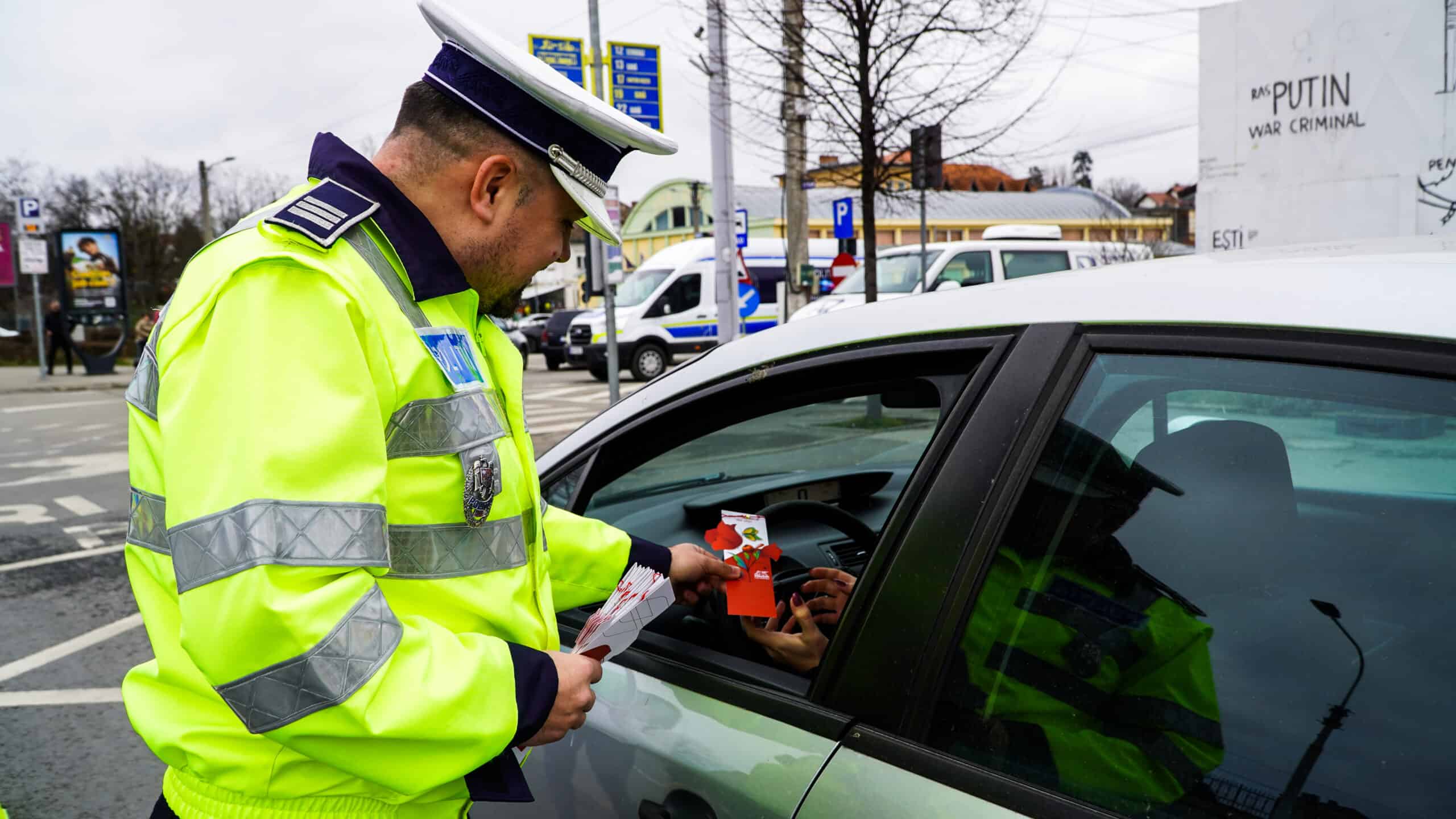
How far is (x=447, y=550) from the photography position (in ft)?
4.06

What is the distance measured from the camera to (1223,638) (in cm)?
113

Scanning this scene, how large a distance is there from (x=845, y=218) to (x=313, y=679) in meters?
11.7

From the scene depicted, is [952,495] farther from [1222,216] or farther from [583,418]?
[583,418]

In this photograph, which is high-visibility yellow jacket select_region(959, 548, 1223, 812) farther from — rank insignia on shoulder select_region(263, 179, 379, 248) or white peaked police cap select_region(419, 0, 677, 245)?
rank insignia on shoulder select_region(263, 179, 379, 248)

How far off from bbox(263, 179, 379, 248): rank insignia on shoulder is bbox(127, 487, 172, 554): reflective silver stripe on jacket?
0.34m

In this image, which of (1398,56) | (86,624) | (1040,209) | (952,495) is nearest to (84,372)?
(86,624)

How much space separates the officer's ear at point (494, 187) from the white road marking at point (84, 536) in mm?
6778

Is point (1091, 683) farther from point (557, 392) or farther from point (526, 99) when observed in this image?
point (557, 392)

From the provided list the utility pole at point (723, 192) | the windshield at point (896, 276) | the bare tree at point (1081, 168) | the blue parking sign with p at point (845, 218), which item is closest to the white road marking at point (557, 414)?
the utility pole at point (723, 192)

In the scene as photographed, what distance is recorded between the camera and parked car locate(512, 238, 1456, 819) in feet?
3.34

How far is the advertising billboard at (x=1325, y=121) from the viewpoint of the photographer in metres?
7.86

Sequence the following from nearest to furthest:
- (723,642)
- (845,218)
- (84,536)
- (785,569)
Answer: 1. (723,642)
2. (785,569)
3. (84,536)
4. (845,218)

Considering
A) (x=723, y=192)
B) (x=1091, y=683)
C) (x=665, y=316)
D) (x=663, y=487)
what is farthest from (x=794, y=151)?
(x=1091, y=683)

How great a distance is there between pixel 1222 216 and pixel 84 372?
25.2 metres
